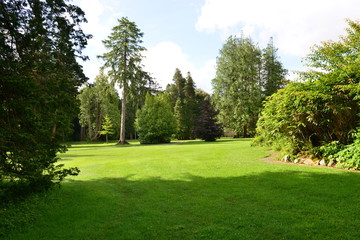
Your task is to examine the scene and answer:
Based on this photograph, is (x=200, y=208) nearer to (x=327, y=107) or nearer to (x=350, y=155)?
(x=350, y=155)

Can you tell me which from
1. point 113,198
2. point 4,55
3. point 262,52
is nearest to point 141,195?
point 113,198

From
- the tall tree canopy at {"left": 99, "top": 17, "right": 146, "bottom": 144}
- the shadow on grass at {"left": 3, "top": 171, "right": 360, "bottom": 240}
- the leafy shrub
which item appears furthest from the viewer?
the tall tree canopy at {"left": 99, "top": 17, "right": 146, "bottom": 144}

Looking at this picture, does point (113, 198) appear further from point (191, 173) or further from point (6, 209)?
point (191, 173)

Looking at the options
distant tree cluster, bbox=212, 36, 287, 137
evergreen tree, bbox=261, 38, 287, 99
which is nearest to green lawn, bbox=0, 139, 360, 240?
distant tree cluster, bbox=212, 36, 287, 137

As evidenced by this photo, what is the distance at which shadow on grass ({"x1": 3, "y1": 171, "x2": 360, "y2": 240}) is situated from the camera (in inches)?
146

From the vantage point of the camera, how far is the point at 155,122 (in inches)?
1216

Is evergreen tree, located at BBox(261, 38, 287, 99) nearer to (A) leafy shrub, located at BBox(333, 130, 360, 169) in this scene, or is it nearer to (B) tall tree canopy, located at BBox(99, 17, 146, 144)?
(B) tall tree canopy, located at BBox(99, 17, 146, 144)

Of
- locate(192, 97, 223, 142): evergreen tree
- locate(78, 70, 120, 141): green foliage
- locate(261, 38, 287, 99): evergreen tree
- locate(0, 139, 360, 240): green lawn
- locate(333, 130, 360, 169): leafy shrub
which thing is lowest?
locate(0, 139, 360, 240): green lawn

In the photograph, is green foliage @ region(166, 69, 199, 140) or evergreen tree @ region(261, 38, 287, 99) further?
green foliage @ region(166, 69, 199, 140)

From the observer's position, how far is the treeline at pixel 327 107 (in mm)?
8375

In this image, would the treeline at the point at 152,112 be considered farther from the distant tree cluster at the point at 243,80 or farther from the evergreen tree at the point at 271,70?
the evergreen tree at the point at 271,70

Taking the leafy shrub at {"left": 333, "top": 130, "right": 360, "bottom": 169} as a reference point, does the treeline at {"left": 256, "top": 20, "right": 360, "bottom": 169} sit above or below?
above

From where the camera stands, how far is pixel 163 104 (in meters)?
32.9

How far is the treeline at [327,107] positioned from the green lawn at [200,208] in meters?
1.65
